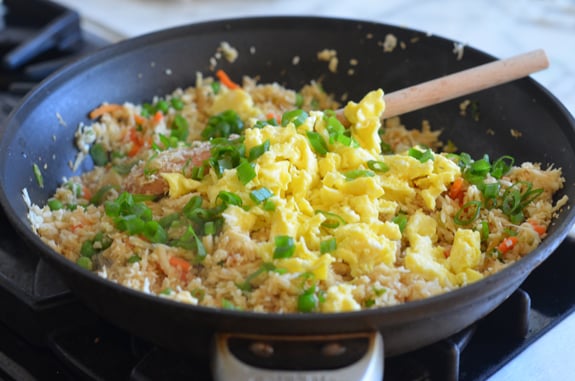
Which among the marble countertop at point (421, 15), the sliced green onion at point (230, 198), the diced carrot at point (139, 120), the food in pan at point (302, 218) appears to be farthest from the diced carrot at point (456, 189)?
the marble countertop at point (421, 15)

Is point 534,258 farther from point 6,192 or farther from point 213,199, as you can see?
point 6,192

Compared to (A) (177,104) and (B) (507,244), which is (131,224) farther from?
(B) (507,244)

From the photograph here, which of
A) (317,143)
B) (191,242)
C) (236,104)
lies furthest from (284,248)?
A: (236,104)

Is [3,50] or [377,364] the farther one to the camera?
[3,50]

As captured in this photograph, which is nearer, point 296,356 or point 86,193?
point 296,356

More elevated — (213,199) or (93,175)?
(213,199)

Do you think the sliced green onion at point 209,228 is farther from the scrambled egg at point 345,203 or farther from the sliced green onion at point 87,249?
the sliced green onion at point 87,249

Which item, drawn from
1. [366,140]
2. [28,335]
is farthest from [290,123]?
[28,335]

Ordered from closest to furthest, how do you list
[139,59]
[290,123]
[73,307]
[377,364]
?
[377,364] < [73,307] < [290,123] < [139,59]
